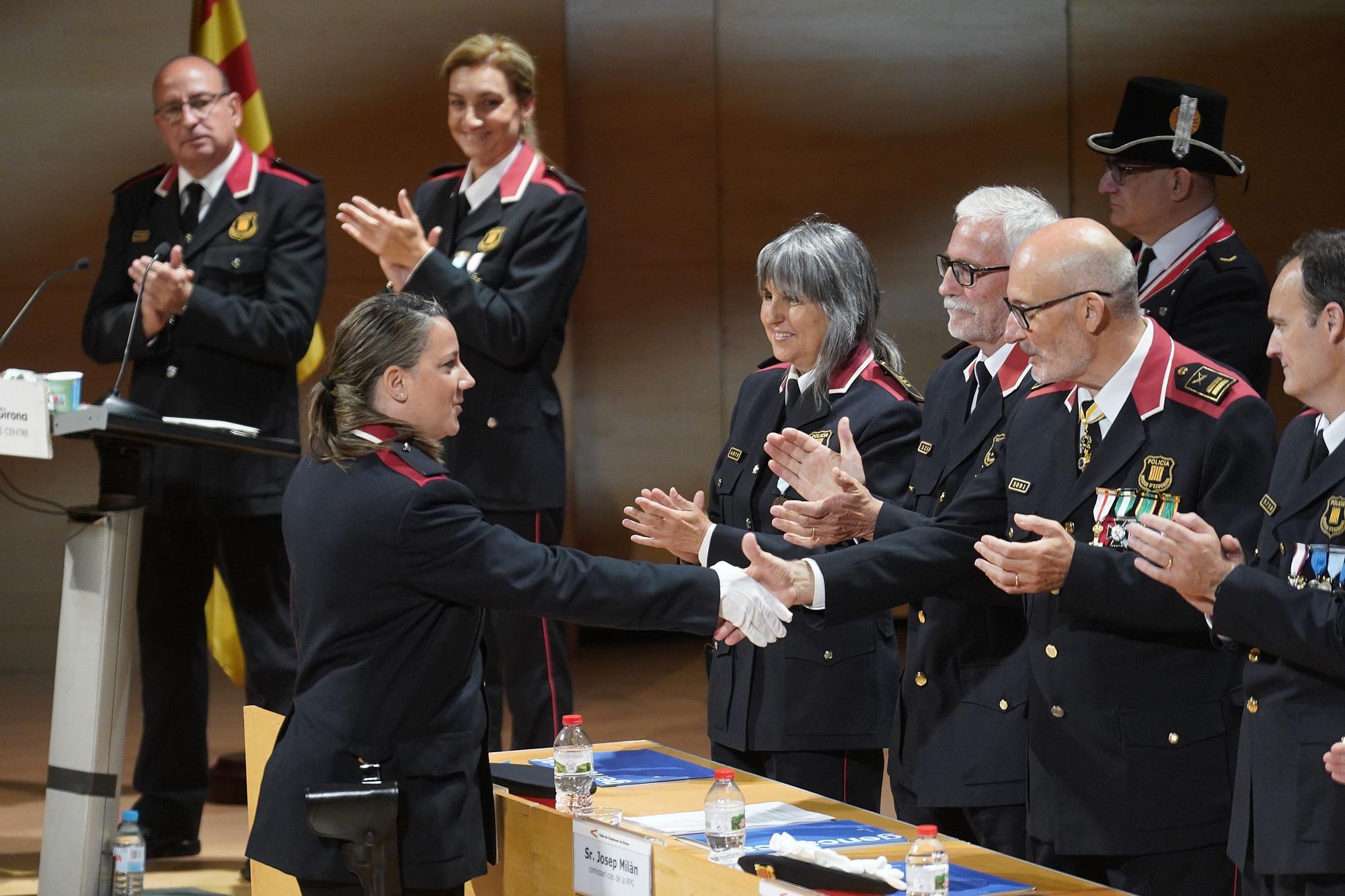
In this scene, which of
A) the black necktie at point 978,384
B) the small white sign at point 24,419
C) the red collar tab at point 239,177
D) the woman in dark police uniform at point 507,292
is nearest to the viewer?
the black necktie at point 978,384

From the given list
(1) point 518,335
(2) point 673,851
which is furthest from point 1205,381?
(1) point 518,335

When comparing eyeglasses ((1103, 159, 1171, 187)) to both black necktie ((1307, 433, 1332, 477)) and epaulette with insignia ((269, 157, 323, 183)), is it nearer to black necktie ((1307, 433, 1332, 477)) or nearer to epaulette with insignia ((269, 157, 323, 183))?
black necktie ((1307, 433, 1332, 477))

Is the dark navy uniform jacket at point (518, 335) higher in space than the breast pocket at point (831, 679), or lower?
higher

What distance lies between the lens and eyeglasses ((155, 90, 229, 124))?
4.55m

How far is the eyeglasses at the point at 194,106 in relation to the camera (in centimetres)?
455

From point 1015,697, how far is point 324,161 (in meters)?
5.12

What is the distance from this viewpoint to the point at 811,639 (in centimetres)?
313

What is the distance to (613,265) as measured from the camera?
7406 mm

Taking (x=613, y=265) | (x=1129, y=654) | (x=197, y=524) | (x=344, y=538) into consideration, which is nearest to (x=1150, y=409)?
(x=1129, y=654)

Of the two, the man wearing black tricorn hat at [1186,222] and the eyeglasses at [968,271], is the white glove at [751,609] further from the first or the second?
the man wearing black tricorn hat at [1186,222]

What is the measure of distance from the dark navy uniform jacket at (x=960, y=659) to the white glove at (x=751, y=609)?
0.95ft

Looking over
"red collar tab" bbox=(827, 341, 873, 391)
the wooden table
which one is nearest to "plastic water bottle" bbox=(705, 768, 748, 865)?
the wooden table

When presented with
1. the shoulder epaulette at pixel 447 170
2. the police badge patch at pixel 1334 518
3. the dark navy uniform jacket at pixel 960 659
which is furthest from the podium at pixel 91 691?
the police badge patch at pixel 1334 518

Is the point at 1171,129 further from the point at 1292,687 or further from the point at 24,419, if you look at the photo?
the point at 24,419
